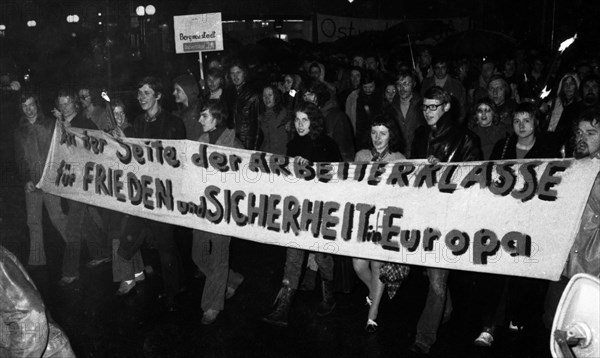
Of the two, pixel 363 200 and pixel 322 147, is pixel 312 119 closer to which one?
pixel 322 147

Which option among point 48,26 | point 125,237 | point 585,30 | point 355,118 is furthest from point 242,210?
point 48,26

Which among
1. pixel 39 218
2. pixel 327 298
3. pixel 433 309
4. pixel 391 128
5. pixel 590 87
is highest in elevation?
pixel 590 87

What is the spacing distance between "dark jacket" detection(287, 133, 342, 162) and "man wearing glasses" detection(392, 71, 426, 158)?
211cm

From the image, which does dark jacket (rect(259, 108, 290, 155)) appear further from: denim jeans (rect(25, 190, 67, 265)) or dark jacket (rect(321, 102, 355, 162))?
denim jeans (rect(25, 190, 67, 265))

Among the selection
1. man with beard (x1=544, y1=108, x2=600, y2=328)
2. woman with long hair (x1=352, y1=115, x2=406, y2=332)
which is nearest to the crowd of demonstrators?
woman with long hair (x1=352, y1=115, x2=406, y2=332)

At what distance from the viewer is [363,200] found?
5.25m

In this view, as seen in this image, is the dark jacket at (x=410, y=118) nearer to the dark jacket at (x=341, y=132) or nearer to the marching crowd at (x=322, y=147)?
the marching crowd at (x=322, y=147)

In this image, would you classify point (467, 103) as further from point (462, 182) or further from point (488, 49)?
point (462, 182)

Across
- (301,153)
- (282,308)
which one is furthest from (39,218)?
(301,153)

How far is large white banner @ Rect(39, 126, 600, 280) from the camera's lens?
15.3 feet

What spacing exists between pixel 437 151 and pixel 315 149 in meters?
1.02

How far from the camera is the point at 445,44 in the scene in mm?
15648

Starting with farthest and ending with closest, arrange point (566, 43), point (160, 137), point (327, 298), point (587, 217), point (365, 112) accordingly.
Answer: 1. point (365, 112)
2. point (566, 43)
3. point (160, 137)
4. point (327, 298)
5. point (587, 217)

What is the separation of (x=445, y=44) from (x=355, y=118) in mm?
6848
